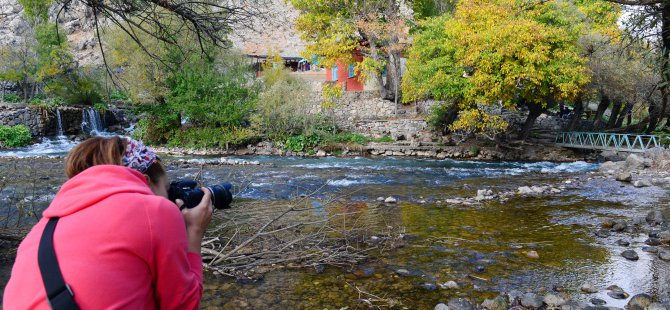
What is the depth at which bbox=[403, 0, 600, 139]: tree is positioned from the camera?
16906mm

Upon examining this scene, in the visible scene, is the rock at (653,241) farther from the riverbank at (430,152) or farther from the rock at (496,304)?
the riverbank at (430,152)

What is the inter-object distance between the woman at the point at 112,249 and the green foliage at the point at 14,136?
76.3 feet

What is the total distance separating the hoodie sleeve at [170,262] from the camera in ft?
4.26

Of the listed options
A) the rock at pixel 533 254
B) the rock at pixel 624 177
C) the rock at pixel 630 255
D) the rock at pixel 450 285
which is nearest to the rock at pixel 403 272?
the rock at pixel 450 285

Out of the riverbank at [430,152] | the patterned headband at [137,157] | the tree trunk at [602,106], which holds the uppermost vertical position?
the patterned headband at [137,157]

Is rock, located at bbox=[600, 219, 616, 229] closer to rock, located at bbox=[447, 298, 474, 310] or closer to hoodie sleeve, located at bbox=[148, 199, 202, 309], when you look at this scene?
rock, located at bbox=[447, 298, 474, 310]

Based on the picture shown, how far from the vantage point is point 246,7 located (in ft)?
14.9

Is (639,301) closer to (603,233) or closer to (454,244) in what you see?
(454,244)

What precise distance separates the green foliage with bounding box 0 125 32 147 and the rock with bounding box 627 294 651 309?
23.4m

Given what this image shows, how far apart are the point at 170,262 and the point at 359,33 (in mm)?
24457

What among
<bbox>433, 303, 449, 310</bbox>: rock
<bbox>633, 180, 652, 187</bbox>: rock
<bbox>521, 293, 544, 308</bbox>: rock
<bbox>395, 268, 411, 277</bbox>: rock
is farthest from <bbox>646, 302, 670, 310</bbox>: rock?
<bbox>633, 180, 652, 187</bbox>: rock

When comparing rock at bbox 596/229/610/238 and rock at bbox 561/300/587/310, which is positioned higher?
rock at bbox 561/300/587/310

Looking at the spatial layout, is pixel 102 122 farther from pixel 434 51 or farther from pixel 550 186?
pixel 550 186

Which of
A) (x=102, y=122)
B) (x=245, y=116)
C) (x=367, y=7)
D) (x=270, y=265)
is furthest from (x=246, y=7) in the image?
(x=102, y=122)
